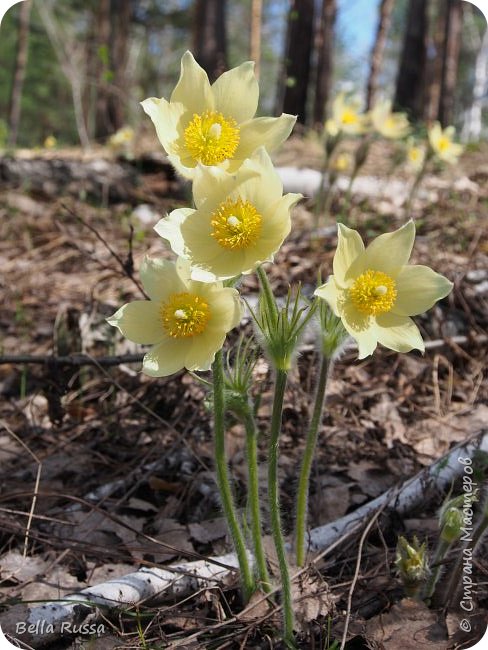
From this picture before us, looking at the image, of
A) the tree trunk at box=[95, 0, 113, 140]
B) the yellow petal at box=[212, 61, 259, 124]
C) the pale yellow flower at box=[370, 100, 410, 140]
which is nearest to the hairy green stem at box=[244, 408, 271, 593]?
the yellow petal at box=[212, 61, 259, 124]

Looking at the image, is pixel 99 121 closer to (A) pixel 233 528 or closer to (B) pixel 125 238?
(B) pixel 125 238

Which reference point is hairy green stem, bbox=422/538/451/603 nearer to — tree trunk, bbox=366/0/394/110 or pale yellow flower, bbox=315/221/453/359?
pale yellow flower, bbox=315/221/453/359

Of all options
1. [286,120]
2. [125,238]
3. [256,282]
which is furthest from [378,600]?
[125,238]

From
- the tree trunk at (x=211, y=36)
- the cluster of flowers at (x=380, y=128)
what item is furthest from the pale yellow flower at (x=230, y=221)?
the tree trunk at (x=211, y=36)

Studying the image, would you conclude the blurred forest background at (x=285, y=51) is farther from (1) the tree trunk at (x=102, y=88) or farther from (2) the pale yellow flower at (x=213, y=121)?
(2) the pale yellow flower at (x=213, y=121)

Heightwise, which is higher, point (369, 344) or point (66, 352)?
point (369, 344)

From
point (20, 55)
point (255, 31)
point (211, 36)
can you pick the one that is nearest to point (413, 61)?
point (255, 31)
